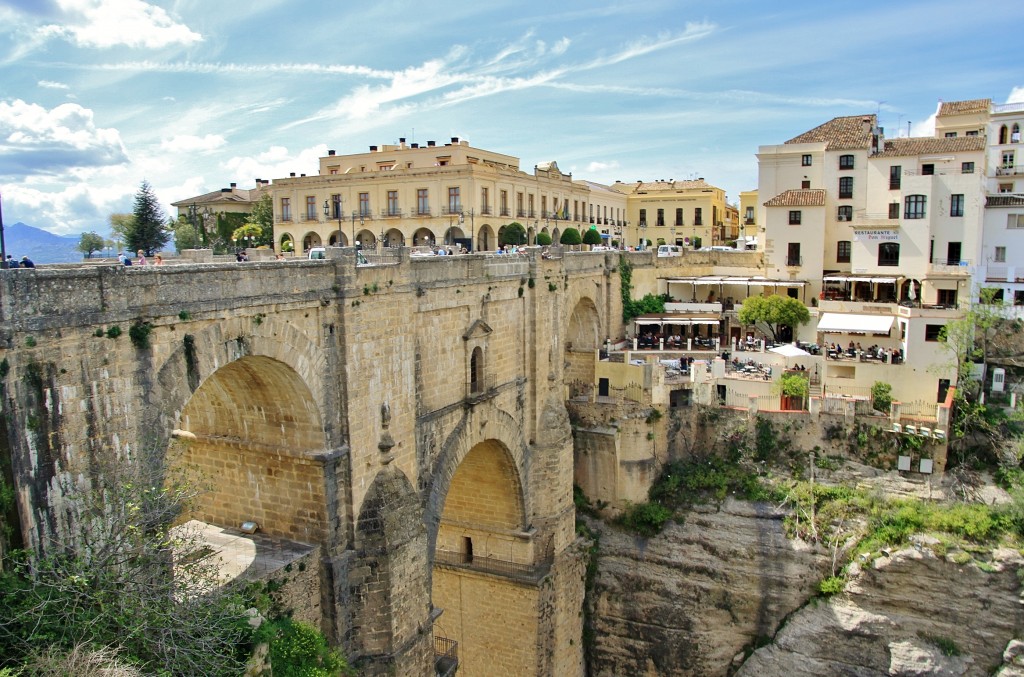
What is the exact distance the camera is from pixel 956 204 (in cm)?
2992

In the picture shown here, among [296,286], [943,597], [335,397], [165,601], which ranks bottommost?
[943,597]

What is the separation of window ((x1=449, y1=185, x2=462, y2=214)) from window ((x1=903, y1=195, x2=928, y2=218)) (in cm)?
1925

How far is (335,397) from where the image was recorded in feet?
41.3

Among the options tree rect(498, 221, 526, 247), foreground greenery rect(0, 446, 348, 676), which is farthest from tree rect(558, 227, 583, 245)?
foreground greenery rect(0, 446, 348, 676)

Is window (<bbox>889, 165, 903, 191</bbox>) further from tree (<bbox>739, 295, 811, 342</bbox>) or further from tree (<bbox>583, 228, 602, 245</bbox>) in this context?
tree (<bbox>583, 228, 602, 245</bbox>)

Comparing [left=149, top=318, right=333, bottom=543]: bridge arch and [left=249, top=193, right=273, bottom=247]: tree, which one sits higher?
[left=249, top=193, right=273, bottom=247]: tree

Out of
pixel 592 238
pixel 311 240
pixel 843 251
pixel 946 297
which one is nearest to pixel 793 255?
pixel 843 251

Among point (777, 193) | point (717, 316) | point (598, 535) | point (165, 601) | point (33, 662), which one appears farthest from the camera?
point (777, 193)

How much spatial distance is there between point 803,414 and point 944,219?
1195 cm

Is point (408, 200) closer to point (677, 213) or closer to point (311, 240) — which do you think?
point (311, 240)

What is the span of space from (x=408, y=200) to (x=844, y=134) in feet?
67.8

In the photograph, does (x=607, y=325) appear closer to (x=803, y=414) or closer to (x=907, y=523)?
(x=803, y=414)

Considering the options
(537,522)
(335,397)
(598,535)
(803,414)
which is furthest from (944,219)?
(335,397)

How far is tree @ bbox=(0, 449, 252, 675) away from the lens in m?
7.56
